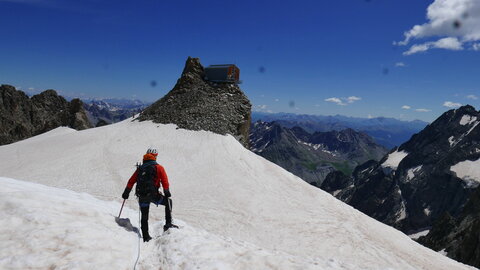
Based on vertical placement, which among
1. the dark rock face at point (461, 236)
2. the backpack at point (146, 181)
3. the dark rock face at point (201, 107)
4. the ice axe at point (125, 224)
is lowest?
the dark rock face at point (461, 236)

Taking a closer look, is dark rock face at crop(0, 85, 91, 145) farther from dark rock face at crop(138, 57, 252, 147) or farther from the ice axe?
the ice axe

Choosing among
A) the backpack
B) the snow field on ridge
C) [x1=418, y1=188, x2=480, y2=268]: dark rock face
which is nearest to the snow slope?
the snow field on ridge

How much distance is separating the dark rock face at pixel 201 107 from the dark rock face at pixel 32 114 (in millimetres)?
67031

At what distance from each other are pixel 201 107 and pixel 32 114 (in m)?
149

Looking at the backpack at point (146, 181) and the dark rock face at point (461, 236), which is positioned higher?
the backpack at point (146, 181)

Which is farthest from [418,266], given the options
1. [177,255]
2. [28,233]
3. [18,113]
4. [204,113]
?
[18,113]

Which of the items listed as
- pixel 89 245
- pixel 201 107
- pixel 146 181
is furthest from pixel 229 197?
pixel 201 107

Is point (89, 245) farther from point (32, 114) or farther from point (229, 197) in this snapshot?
point (32, 114)

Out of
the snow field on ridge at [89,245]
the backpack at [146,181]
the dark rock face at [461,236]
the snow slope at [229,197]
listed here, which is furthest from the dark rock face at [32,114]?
the dark rock face at [461,236]

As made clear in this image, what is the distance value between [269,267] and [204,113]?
40.5 m

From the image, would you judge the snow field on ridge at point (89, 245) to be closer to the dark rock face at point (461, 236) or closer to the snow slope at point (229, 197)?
the snow slope at point (229, 197)

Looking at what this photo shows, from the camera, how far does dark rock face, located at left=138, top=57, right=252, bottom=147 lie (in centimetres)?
4741

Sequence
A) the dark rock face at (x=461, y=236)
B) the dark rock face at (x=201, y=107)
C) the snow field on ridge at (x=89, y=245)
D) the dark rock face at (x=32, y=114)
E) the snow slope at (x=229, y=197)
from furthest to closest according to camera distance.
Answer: the dark rock face at (x=32, y=114) → the dark rock face at (x=461, y=236) → the dark rock face at (x=201, y=107) → the snow slope at (x=229, y=197) → the snow field on ridge at (x=89, y=245)

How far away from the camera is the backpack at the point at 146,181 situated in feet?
38.3
